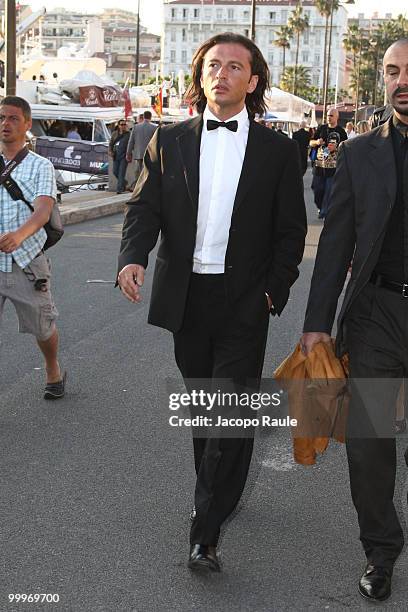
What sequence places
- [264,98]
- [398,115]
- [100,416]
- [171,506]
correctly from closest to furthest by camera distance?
[398,115], [264,98], [171,506], [100,416]

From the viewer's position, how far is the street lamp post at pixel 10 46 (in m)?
17.1

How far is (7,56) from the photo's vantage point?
690 inches

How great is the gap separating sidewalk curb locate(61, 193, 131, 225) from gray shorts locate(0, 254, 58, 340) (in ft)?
34.7

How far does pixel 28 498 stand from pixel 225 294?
1.45 metres

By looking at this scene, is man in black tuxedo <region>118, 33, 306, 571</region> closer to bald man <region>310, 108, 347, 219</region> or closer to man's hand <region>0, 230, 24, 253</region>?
man's hand <region>0, 230, 24, 253</region>

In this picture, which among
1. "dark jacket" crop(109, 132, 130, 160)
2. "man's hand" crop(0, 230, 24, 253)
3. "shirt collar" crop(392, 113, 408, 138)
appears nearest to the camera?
"shirt collar" crop(392, 113, 408, 138)

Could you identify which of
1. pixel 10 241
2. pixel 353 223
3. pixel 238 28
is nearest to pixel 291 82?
pixel 238 28

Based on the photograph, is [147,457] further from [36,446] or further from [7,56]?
[7,56]

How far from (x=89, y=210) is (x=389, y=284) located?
1449 centimetres

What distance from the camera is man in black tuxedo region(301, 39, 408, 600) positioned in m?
3.38

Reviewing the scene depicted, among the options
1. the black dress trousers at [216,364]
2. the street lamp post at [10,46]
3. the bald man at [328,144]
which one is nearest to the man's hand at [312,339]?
the black dress trousers at [216,364]

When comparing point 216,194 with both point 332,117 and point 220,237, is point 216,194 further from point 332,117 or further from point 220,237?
point 332,117

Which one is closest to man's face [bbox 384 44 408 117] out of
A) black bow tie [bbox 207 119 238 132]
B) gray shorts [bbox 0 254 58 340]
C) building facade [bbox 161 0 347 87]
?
black bow tie [bbox 207 119 238 132]

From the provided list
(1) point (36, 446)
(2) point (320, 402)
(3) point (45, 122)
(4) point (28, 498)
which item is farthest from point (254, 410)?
(3) point (45, 122)
